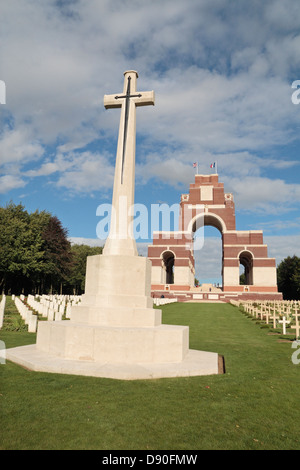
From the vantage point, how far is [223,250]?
49.1 meters

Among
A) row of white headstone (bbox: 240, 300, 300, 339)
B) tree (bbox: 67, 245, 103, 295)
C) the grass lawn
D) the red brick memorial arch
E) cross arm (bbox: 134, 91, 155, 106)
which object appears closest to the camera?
the grass lawn

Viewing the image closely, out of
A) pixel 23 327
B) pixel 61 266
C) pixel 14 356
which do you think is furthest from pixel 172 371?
pixel 61 266

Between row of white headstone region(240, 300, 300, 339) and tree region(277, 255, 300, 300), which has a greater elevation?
tree region(277, 255, 300, 300)

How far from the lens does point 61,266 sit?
41875 millimetres

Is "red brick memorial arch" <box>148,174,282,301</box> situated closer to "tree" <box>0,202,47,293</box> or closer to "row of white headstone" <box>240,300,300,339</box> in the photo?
"tree" <box>0,202,47,293</box>

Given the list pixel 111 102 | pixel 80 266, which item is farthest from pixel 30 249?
pixel 111 102

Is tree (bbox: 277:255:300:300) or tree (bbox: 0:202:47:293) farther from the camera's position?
tree (bbox: 277:255:300:300)

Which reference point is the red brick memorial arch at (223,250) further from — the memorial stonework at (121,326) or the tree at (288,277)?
the memorial stonework at (121,326)

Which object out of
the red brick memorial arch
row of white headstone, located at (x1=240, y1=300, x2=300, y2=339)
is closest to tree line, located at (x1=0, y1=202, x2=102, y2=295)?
the red brick memorial arch

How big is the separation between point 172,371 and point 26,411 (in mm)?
2498

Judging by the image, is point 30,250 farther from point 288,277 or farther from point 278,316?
point 288,277

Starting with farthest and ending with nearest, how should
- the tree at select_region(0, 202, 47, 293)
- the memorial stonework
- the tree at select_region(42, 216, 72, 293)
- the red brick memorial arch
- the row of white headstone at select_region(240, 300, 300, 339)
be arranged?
the red brick memorial arch < the tree at select_region(42, 216, 72, 293) < the tree at select_region(0, 202, 47, 293) < the row of white headstone at select_region(240, 300, 300, 339) < the memorial stonework

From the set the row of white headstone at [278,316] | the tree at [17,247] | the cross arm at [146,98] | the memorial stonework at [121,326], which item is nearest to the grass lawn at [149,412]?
the memorial stonework at [121,326]

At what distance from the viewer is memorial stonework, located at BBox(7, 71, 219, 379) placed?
551 centimetres
